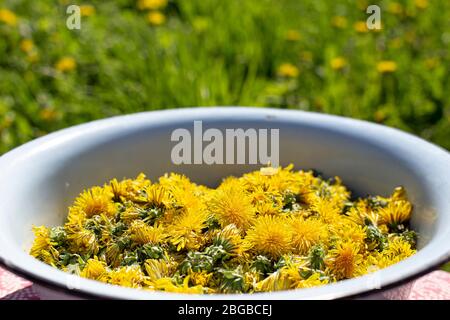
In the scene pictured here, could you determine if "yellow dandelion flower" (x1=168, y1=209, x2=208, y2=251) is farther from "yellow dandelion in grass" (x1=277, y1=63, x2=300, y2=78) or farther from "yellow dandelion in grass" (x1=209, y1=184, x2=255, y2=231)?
"yellow dandelion in grass" (x1=277, y1=63, x2=300, y2=78)

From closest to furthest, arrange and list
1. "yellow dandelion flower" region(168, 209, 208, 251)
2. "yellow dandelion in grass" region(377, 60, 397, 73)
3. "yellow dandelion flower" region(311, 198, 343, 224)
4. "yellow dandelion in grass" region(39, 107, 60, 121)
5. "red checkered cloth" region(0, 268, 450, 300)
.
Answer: "yellow dandelion flower" region(168, 209, 208, 251), "yellow dandelion flower" region(311, 198, 343, 224), "red checkered cloth" region(0, 268, 450, 300), "yellow dandelion in grass" region(39, 107, 60, 121), "yellow dandelion in grass" region(377, 60, 397, 73)

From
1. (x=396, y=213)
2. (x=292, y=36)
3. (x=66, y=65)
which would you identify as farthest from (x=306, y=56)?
(x=396, y=213)

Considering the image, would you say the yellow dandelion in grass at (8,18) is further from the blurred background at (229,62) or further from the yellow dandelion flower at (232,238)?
the yellow dandelion flower at (232,238)

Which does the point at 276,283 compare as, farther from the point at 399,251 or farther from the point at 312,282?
the point at 399,251

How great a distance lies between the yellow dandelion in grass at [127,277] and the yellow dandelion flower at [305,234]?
0.72ft

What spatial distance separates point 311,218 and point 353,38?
203cm

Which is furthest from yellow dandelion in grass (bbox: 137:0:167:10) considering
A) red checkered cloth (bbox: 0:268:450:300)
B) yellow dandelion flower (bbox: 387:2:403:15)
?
red checkered cloth (bbox: 0:268:450:300)

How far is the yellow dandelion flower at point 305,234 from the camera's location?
98 centimetres

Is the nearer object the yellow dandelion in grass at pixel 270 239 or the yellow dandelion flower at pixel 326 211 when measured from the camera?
the yellow dandelion in grass at pixel 270 239

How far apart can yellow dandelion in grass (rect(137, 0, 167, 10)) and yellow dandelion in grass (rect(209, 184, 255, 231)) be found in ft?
7.50

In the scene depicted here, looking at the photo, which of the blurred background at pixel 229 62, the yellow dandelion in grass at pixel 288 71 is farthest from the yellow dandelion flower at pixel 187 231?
the yellow dandelion in grass at pixel 288 71

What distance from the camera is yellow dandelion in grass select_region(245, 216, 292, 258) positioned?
967 millimetres

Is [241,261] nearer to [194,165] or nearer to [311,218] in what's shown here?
[311,218]
